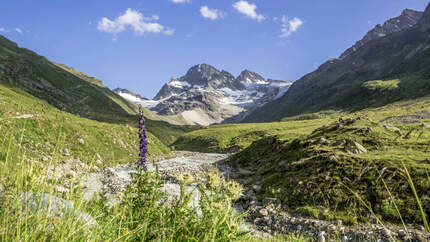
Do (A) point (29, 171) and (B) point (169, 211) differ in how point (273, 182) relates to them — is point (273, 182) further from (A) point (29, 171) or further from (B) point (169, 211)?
(A) point (29, 171)

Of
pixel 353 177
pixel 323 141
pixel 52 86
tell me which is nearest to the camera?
pixel 353 177

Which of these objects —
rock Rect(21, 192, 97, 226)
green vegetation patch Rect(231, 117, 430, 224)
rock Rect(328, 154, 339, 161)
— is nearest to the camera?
rock Rect(21, 192, 97, 226)

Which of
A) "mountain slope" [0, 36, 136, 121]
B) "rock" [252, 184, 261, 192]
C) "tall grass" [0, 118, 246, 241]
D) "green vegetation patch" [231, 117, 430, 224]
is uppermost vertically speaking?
"mountain slope" [0, 36, 136, 121]

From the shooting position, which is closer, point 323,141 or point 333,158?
point 333,158

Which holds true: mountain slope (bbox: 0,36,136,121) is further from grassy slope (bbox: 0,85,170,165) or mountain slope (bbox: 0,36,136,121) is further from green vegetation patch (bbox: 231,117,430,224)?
green vegetation patch (bbox: 231,117,430,224)

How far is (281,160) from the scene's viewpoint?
2491cm

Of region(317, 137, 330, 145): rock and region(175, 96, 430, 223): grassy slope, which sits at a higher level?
region(317, 137, 330, 145): rock

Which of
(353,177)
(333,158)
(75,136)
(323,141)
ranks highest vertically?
(75,136)

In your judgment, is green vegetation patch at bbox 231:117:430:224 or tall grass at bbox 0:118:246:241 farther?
green vegetation patch at bbox 231:117:430:224

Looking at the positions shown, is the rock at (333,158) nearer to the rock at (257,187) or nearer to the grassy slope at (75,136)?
the rock at (257,187)

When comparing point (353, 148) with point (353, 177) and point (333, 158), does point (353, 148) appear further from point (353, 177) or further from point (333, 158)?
point (353, 177)

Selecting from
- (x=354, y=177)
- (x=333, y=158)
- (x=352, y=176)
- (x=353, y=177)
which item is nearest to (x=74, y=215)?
(x=354, y=177)

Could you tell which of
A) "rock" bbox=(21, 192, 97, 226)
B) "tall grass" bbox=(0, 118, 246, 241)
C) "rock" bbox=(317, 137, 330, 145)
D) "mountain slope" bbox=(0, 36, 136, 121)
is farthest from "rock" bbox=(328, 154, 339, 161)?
"mountain slope" bbox=(0, 36, 136, 121)

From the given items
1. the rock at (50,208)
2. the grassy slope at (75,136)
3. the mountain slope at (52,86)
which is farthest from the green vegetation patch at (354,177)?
the mountain slope at (52,86)
